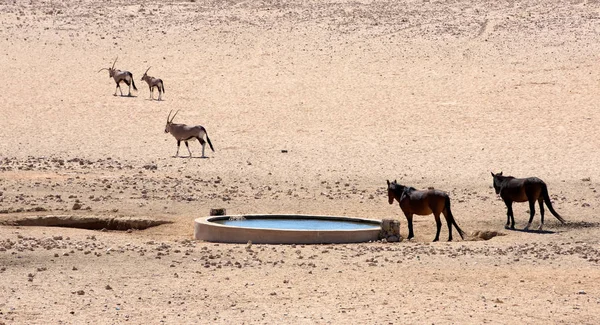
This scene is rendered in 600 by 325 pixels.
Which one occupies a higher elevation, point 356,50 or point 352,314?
point 356,50

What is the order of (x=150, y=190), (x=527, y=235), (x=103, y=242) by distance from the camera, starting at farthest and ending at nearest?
(x=150, y=190), (x=527, y=235), (x=103, y=242)

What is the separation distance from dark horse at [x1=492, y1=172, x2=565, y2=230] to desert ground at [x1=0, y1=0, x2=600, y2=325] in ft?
1.52

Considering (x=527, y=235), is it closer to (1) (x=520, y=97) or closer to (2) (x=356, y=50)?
(1) (x=520, y=97)

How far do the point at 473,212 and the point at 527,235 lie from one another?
8.05ft

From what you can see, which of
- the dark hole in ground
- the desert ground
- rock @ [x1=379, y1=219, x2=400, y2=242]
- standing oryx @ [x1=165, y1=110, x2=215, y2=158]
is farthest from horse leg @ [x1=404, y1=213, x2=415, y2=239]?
standing oryx @ [x1=165, y1=110, x2=215, y2=158]

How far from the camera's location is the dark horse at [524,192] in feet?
60.7

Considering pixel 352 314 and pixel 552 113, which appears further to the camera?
pixel 552 113

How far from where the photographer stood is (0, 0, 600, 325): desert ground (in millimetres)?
13305

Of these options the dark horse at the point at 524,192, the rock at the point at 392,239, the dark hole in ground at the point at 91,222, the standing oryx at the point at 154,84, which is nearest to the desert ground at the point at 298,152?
the dark hole in ground at the point at 91,222

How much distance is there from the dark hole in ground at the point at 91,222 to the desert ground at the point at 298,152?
3.8 inches

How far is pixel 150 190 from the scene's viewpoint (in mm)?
22062

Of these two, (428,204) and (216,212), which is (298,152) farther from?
(428,204)

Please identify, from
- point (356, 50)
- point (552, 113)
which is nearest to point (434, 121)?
point (552, 113)

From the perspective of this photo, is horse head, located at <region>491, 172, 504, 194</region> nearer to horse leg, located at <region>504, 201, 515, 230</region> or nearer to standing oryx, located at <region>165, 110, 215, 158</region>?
horse leg, located at <region>504, 201, 515, 230</region>
